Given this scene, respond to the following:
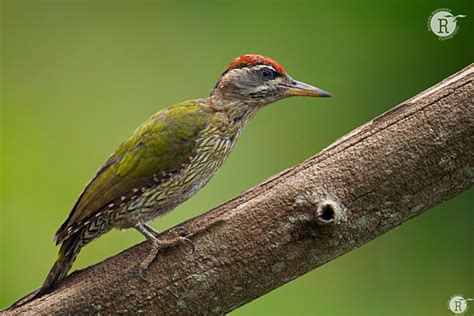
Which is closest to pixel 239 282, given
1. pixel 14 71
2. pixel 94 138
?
pixel 94 138

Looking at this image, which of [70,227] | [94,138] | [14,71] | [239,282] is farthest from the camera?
[14,71]

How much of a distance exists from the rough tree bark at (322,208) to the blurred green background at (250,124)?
1.21 metres

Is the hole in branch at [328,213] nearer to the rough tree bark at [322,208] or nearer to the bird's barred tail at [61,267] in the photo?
the rough tree bark at [322,208]

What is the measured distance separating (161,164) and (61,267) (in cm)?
65

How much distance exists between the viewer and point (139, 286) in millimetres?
3217

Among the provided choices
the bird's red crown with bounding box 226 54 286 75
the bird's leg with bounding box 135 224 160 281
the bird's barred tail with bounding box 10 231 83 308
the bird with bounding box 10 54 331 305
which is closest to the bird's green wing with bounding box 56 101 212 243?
the bird with bounding box 10 54 331 305

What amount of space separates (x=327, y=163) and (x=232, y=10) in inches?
93.2

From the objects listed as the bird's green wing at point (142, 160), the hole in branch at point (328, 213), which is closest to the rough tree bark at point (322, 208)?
the hole in branch at point (328, 213)

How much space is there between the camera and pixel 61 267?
3.49 m

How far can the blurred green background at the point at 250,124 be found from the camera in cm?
436

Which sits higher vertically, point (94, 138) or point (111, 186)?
point (94, 138)

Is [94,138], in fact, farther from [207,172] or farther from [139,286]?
[139,286]

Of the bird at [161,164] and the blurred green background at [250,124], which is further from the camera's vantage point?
the blurred green background at [250,124]

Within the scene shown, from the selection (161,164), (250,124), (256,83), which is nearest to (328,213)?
(161,164)
